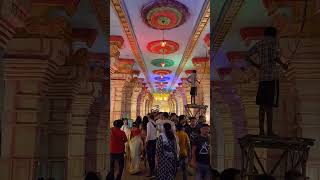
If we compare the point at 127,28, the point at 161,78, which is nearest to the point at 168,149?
the point at 127,28

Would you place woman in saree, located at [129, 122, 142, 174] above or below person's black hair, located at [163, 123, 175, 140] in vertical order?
below

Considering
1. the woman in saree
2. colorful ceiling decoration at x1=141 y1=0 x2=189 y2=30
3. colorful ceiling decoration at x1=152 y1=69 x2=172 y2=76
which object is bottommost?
the woman in saree

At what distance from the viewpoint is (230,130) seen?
30.0 feet

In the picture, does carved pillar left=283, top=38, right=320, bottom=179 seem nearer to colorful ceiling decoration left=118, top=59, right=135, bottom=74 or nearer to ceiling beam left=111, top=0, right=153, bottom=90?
ceiling beam left=111, top=0, right=153, bottom=90

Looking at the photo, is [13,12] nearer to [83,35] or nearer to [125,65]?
[83,35]

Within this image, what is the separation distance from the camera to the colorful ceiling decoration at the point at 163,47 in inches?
566

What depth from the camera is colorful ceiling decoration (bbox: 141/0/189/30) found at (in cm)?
1044

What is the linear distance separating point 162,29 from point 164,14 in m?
1.23

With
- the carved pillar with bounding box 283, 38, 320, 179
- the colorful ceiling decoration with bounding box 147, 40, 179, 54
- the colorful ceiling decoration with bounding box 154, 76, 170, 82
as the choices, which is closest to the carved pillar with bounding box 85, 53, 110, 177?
the carved pillar with bounding box 283, 38, 320, 179

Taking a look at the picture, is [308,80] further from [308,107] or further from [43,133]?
[43,133]

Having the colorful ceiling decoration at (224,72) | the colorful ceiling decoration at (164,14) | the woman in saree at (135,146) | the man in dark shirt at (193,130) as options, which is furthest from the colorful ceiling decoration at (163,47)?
the woman in saree at (135,146)

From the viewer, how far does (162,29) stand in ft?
40.6

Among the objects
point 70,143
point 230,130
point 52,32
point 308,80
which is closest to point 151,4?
point 230,130

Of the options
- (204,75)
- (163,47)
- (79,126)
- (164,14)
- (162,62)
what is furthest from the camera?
(162,62)
